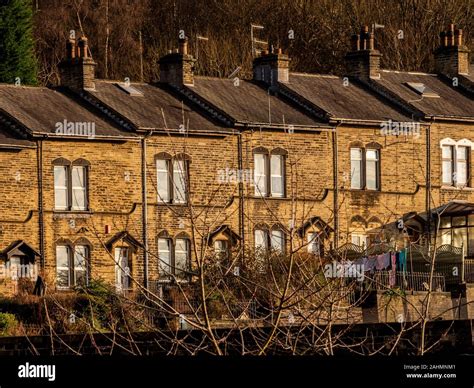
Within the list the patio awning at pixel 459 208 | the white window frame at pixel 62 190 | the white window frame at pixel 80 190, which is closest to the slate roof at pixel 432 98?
the patio awning at pixel 459 208

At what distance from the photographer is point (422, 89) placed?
66938 mm

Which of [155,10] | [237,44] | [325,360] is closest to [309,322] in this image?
[325,360]

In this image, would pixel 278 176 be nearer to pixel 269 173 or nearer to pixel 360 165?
pixel 269 173

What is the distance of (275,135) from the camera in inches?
2410

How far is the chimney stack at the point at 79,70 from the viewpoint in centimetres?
6016

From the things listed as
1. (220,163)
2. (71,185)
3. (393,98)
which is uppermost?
(393,98)

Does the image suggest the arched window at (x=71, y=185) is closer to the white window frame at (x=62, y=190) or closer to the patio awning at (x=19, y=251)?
the white window frame at (x=62, y=190)

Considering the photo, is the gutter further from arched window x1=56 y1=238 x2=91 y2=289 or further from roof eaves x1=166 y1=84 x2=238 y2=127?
roof eaves x1=166 y1=84 x2=238 y2=127

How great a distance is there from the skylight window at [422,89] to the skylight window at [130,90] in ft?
36.6

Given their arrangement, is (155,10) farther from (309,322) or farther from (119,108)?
(309,322)


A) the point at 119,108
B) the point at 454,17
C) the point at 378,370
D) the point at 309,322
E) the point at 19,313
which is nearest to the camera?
the point at 378,370

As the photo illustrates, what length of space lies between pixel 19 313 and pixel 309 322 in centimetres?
2851

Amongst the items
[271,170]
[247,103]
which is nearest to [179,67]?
[247,103]

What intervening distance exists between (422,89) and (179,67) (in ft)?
31.7
